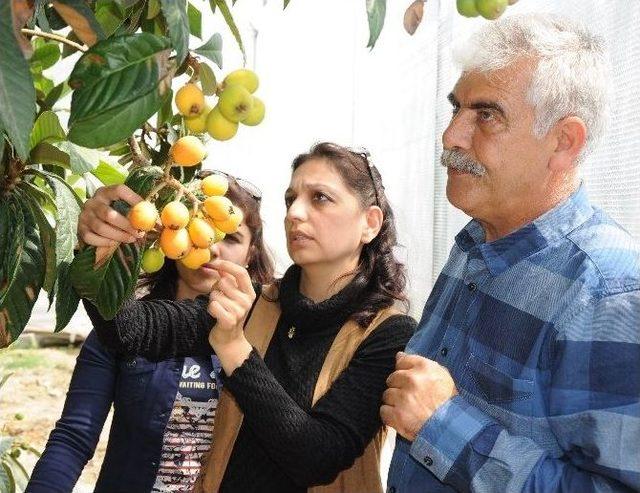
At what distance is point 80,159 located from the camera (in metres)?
0.92

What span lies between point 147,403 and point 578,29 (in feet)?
3.48

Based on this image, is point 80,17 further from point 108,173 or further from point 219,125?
point 108,173

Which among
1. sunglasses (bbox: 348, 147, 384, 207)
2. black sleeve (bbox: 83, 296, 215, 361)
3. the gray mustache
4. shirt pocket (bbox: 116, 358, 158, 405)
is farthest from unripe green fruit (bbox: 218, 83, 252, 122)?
shirt pocket (bbox: 116, 358, 158, 405)

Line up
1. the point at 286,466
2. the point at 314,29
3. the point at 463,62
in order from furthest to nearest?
the point at 314,29 < the point at 286,466 < the point at 463,62

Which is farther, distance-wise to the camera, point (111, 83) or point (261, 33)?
point (261, 33)

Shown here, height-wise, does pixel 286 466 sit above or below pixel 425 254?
below

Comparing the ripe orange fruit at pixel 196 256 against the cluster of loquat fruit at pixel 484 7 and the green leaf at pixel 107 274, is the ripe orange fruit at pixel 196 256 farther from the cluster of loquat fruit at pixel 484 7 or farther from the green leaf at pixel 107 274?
A: the cluster of loquat fruit at pixel 484 7

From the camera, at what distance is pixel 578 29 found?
0.99 meters

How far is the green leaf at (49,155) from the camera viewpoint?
94 cm

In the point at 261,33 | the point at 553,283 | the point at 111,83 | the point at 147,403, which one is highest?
the point at 261,33

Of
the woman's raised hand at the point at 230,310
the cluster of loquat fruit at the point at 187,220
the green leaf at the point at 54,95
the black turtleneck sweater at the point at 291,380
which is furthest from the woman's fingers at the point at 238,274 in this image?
the green leaf at the point at 54,95

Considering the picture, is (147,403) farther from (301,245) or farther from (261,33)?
(261,33)

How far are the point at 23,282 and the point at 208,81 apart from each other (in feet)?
1.04

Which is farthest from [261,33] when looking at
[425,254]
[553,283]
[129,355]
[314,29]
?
[553,283]
